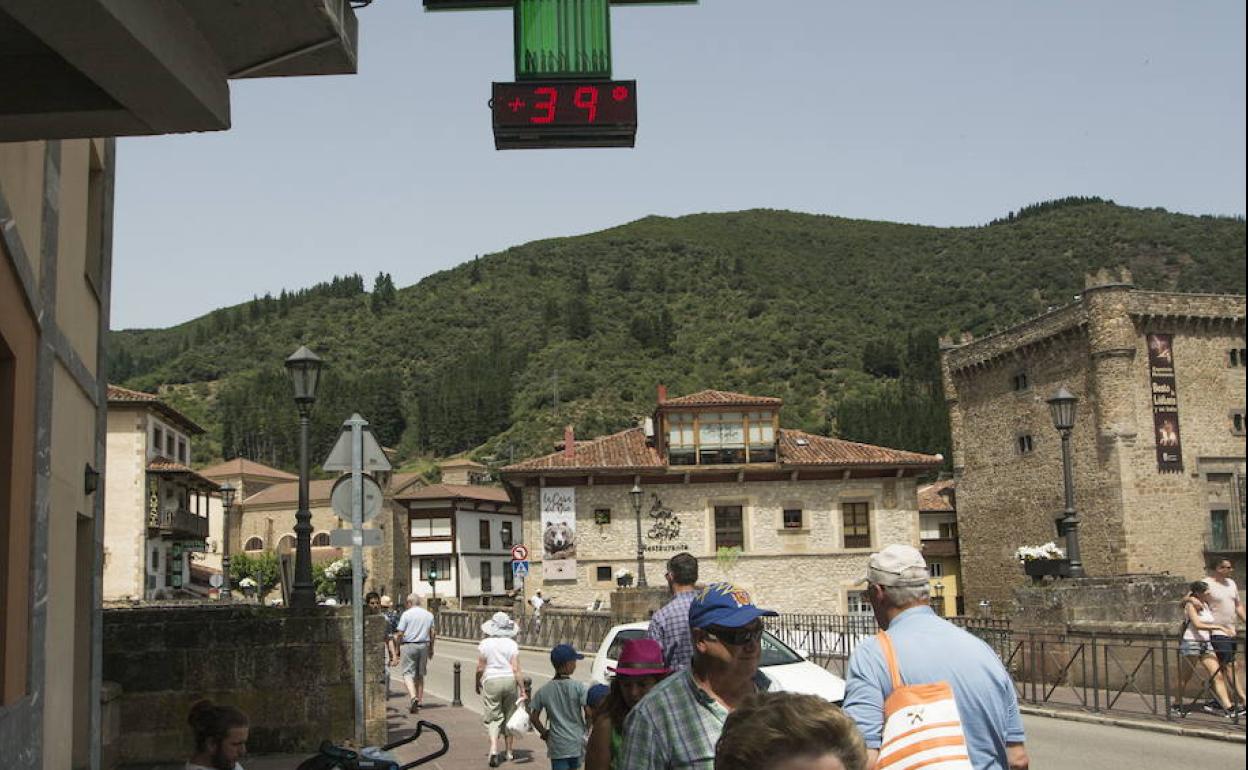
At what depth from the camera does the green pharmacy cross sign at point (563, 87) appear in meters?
7.73

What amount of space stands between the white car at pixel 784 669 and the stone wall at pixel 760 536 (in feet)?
119

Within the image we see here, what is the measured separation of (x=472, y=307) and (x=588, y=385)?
53367mm

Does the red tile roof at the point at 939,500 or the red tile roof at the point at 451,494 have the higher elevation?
the red tile roof at the point at 451,494

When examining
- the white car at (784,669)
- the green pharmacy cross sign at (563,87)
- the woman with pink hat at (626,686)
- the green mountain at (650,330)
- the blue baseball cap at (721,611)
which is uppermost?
the green mountain at (650,330)

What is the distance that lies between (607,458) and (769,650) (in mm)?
38283

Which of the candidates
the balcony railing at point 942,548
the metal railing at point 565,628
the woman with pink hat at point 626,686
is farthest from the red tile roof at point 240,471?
the woman with pink hat at point 626,686

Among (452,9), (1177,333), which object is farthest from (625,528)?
(452,9)

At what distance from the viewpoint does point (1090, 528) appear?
5600cm

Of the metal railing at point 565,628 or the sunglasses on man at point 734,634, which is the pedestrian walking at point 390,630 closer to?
the metal railing at point 565,628

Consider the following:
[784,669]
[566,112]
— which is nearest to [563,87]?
[566,112]

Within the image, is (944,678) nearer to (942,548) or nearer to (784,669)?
(784,669)

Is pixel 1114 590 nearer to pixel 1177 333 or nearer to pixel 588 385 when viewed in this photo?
pixel 1177 333

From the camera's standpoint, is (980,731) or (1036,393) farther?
(1036,393)

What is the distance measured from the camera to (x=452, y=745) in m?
14.3
